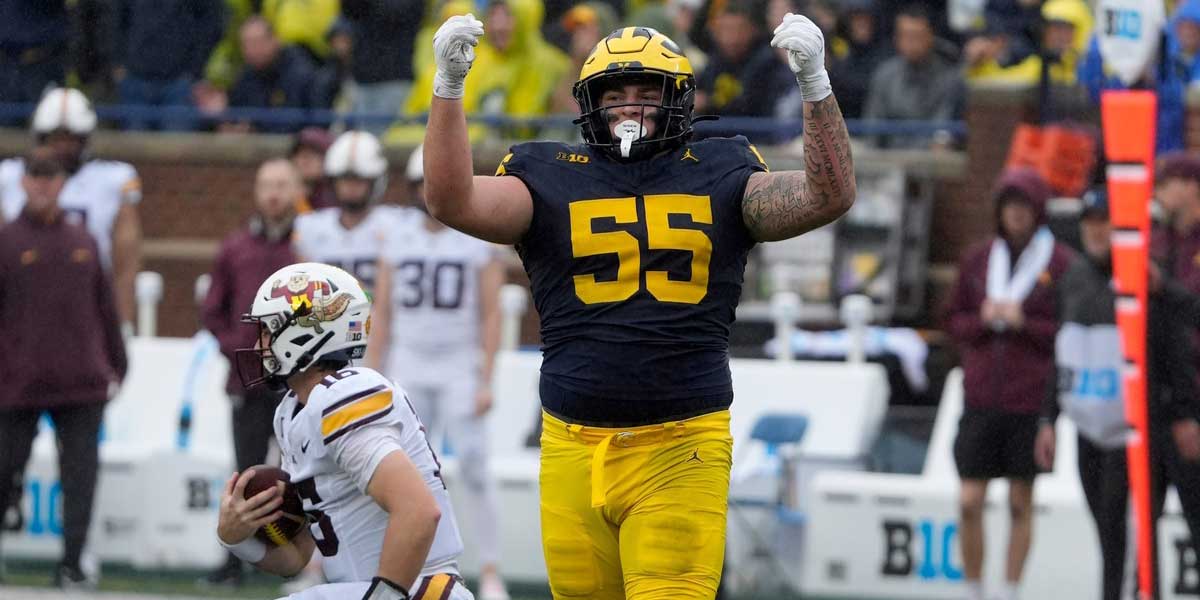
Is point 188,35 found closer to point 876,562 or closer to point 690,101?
point 876,562

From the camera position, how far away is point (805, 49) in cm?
466

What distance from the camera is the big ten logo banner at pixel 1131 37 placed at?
8266 millimetres

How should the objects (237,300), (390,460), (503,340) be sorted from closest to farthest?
(390,460) → (237,300) → (503,340)

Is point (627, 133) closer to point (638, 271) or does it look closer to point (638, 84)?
point (638, 84)

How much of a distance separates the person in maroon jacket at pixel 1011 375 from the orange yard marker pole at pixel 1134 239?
94 centimetres

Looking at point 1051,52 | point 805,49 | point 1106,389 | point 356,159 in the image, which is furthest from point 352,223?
point 805,49

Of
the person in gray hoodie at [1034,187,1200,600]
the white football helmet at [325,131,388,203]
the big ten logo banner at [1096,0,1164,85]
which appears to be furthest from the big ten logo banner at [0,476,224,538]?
the big ten logo banner at [1096,0,1164,85]

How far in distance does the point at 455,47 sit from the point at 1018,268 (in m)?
4.82

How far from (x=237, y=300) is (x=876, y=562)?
316cm

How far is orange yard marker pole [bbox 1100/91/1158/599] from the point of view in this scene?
7.86m

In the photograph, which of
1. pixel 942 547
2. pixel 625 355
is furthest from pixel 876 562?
pixel 625 355

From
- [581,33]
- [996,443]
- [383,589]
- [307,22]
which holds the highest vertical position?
[307,22]

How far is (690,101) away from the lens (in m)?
5.15

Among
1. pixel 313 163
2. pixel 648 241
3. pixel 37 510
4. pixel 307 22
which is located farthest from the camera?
pixel 307 22
